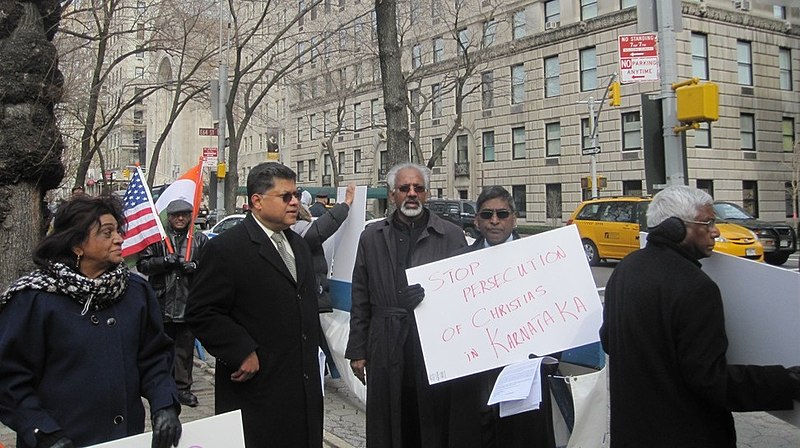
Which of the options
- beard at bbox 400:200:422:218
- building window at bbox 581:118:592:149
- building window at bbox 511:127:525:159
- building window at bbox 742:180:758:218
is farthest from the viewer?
building window at bbox 511:127:525:159

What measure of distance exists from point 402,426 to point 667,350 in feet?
5.75

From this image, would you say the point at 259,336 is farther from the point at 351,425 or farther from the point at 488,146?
the point at 488,146

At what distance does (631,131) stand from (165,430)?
34.2m

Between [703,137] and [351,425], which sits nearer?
[351,425]

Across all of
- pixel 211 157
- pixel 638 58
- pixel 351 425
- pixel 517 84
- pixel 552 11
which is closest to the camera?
pixel 351 425

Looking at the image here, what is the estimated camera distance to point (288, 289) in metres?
3.49

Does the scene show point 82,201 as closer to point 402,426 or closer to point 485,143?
point 402,426

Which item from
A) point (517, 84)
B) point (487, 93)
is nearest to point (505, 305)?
point (517, 84)

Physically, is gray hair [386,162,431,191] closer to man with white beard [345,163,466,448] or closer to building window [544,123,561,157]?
man with white beard [345,163,466,448]

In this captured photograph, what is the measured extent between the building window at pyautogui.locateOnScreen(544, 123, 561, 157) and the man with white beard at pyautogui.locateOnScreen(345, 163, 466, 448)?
34.6m

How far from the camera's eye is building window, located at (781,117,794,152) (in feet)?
116

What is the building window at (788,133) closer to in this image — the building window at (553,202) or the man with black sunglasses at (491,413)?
the building window at (553,202)

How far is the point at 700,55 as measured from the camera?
33.4 metres

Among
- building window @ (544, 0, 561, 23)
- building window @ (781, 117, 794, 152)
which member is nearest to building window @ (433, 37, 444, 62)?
building window @ (544, 0, 561, 23)
